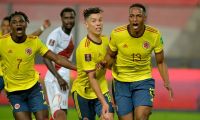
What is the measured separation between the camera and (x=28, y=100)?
42.6ft

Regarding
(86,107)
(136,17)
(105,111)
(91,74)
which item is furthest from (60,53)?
(105,111)

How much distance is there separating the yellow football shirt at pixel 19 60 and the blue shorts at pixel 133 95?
1374mm

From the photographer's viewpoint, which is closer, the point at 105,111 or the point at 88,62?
the point at 105,111

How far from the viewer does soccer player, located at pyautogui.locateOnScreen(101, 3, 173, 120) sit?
12.2m

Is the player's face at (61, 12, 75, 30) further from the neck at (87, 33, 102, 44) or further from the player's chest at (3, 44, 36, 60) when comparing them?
the neck at (87, 33, 102, 44)

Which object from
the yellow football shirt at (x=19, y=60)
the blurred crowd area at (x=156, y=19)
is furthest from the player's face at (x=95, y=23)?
the blurred crowd area at (x=156, y=19)

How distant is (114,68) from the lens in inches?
498

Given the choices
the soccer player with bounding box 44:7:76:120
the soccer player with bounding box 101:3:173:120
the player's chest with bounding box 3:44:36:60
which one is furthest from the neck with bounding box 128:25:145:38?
the soccer player with bounding box 44:7:76:120

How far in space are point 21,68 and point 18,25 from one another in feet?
2.17

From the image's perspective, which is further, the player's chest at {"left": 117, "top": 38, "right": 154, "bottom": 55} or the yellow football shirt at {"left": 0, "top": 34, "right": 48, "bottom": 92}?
the yellow football shirt at {"left": 0, "top": 34, "right": 48, "bottom": 92}

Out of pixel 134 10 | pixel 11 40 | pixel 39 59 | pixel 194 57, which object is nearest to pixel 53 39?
pixel 11 40

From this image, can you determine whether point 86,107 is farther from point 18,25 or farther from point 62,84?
point 18,25

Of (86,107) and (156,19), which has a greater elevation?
(86,107)

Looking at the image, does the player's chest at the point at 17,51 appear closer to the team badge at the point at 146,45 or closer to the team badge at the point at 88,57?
the team badge at the point at 88,57
